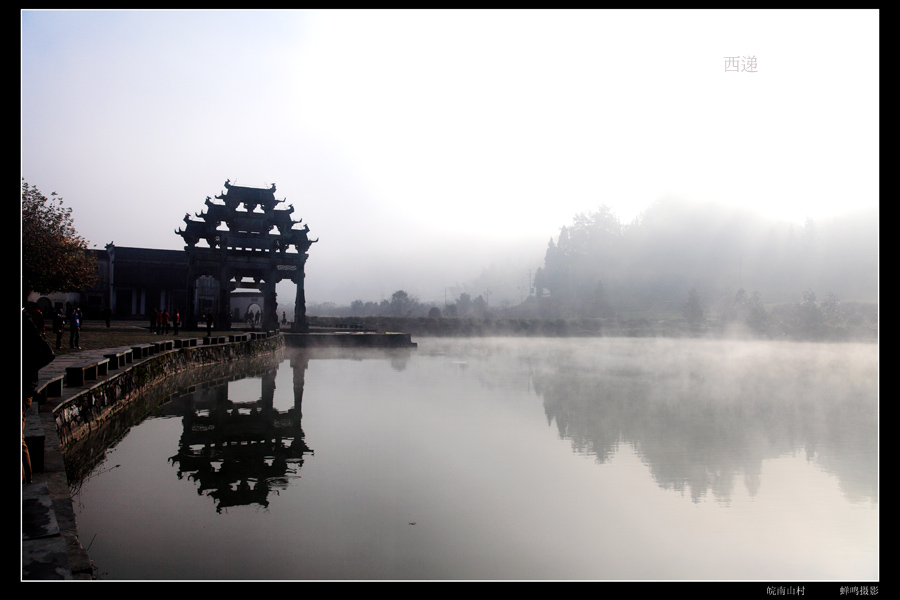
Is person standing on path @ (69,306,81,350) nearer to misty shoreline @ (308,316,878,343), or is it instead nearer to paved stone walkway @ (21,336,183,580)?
paved stone walkway @ (21,336,183,580)

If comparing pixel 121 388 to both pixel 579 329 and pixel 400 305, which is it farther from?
pixel 400 305

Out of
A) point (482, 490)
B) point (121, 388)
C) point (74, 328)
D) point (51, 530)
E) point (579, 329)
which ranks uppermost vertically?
point (74, 328)

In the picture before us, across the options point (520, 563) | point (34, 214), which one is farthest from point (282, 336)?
point (520, 563)

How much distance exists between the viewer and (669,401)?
17.8 meters

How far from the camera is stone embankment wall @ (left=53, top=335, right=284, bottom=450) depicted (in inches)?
372

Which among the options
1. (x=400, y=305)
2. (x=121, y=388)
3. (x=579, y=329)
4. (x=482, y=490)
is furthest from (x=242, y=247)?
(x=400, y=305)

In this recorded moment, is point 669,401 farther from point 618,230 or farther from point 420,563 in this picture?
point 618,230

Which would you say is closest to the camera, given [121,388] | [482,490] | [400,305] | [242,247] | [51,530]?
[51,530]

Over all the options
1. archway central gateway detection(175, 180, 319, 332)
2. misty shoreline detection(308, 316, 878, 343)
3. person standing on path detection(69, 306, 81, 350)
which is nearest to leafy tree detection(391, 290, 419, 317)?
misty shoreline detection(308, 316, 878, 343)

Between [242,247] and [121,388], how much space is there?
23.7 m

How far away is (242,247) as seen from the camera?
117 ft

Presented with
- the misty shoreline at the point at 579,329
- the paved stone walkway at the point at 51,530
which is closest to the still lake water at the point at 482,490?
the paved stone walkway at the point at 51,530

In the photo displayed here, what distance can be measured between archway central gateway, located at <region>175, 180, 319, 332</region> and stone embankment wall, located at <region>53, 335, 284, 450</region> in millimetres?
10849
